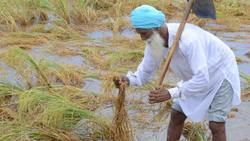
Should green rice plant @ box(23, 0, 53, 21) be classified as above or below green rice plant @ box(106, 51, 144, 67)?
above

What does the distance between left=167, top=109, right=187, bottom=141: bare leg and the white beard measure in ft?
1.76

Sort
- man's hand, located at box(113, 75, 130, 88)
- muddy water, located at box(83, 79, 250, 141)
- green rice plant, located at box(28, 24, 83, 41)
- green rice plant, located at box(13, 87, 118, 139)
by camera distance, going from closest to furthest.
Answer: man's hand, located at box(113, 75, 130, 88) < green rice plant, located at box(13, 87, 118, 139) < muddy water, located at box(83, 79, 250, 141) < green rice plant, located at box(28, 24, 83, 41)

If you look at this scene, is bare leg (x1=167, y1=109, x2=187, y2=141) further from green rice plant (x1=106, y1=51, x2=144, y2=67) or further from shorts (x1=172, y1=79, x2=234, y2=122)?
green rice plant (x1=106, y1=51, x2=144, y2=67)

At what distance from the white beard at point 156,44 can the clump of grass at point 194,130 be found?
3.29 ft

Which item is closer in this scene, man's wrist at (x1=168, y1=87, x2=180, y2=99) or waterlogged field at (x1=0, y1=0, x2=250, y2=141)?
man's wrist at (x1=168, y1=87, x2=180, y2=99)

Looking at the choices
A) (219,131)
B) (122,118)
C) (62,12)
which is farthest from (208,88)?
(62,12)

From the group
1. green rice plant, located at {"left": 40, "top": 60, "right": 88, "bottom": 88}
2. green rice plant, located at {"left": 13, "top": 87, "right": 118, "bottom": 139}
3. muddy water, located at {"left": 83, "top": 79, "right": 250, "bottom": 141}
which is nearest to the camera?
green rice plant, located at {"left": 13, "top": 87, "right": 118, "bottom": 139}

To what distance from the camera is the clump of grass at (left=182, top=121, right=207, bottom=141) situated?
9.66ft

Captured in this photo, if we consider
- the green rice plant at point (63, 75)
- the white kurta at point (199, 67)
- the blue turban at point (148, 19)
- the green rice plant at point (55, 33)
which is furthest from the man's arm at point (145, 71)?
the green rice plant at point (55, 33)

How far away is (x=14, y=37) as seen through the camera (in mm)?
5941

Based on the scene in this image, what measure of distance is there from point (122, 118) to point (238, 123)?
146cm

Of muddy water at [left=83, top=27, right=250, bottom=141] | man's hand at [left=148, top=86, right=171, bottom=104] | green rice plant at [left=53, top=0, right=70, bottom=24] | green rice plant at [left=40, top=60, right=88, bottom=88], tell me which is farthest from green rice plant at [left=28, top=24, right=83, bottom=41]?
man's hand at [left=148, top=86, right=171, bottom=104]

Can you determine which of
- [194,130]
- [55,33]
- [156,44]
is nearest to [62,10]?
[55,33]

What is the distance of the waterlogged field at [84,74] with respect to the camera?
2.85 m
